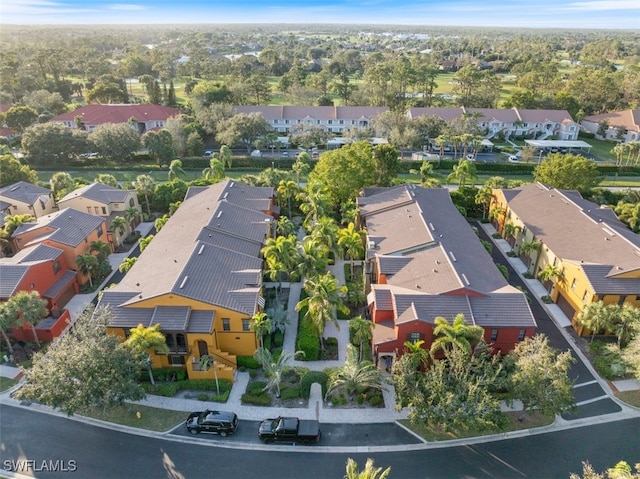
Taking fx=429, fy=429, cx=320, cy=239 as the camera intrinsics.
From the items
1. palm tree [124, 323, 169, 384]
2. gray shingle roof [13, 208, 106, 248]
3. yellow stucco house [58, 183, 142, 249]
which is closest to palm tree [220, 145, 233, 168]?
yellow stucco house [58, 183, 142, 249]

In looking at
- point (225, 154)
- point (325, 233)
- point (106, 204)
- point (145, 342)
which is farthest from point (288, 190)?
point (145, 342)

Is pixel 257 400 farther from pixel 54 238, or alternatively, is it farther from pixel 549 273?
pixel 549 273

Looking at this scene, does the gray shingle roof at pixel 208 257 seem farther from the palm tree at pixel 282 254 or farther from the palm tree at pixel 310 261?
the palm tree at pixel 310 261

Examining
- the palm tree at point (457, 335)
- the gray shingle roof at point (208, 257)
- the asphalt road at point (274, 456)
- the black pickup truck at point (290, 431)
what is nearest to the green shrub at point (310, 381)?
the black pickup truck at point (290, 431)

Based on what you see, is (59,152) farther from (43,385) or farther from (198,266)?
(43,385)

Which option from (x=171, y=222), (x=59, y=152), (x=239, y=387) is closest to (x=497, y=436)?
(x=239, y=387)

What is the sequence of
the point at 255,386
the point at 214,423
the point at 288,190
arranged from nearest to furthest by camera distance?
the point at 214,423
the point at 255,386
the point at 288,190

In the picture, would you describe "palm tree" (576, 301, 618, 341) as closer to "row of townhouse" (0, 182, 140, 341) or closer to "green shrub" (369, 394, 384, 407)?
"green shrub" (369, 394, 384, 407)
